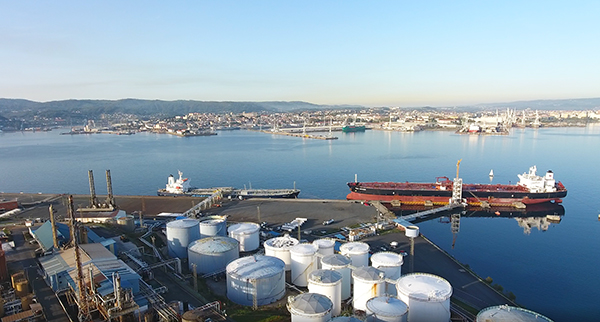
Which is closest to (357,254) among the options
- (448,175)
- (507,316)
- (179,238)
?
(507,316)

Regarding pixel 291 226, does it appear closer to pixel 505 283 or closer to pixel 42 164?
pixel 505 283

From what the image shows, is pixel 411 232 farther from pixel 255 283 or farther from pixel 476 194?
pixel 476 194

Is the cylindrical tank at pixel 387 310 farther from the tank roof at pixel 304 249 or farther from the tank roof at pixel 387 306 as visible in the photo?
the tank roof at pixel 304 249

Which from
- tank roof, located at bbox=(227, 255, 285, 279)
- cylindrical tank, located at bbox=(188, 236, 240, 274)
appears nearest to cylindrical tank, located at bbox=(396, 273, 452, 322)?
tank roof, located at bbox=(227, 255, 285, 279)

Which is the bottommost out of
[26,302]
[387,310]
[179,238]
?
[179,238]

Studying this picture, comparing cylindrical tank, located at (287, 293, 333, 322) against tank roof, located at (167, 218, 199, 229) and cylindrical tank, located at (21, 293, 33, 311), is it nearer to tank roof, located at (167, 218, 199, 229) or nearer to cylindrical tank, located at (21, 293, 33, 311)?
cylindrical tank, located at (21, 293, 33, 311)

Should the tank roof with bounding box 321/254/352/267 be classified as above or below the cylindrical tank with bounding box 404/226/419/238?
above

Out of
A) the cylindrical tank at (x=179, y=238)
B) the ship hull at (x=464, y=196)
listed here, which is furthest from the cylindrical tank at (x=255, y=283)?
the ship hull at (x=464, y=196)
